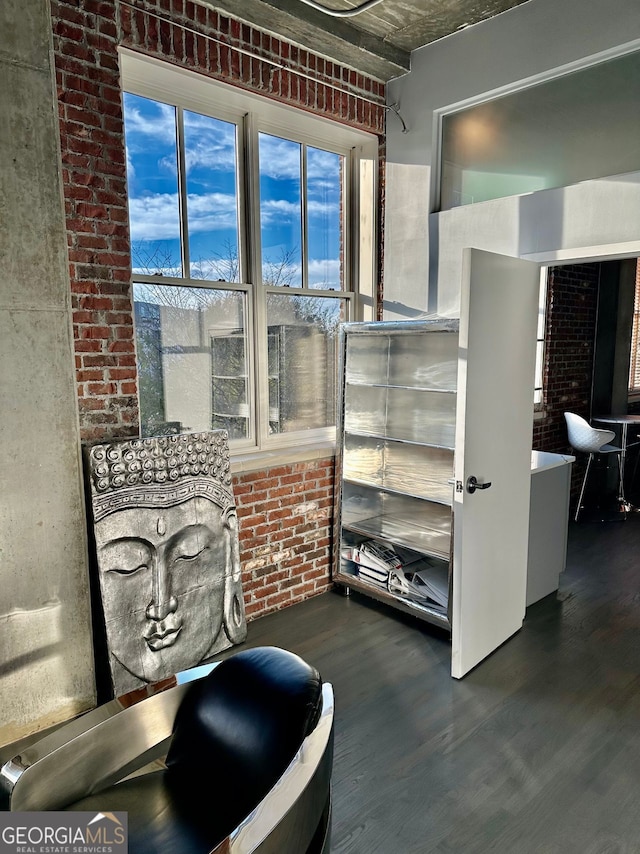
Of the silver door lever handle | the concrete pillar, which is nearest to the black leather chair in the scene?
the concrete pillar

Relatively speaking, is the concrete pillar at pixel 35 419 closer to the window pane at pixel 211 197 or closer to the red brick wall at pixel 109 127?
the red brick wall at pixel 109 127

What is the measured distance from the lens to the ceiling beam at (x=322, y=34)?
307cm

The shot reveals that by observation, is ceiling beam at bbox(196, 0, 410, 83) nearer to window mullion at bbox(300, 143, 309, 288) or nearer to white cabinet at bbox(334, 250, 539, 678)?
window mullion at bbox(300, 143, 309, 288)

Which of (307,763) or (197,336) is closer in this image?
(307,763)

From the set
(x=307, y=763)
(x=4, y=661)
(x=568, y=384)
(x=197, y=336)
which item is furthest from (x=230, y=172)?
(x=568, y=384)

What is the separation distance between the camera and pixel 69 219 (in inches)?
104

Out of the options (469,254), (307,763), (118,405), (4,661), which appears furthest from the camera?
(118,405)

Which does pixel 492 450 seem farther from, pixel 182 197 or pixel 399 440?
pixel 182 197

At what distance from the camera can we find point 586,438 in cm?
557

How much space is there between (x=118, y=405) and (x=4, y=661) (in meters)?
1.25

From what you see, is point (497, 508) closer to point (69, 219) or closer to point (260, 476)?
point (260, 476)

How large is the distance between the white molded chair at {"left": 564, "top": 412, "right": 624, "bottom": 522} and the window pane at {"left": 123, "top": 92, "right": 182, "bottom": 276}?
4164mm

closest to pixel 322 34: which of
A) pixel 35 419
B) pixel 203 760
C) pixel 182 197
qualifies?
pixel 182 197

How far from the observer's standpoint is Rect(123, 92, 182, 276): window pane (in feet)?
9.98
